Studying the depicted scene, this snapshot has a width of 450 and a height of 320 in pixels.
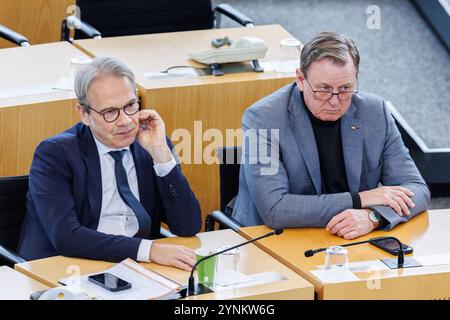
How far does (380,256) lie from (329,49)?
827mm

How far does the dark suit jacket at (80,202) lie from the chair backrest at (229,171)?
1.20ft

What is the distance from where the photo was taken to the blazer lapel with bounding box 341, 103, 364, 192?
4406 millimetres

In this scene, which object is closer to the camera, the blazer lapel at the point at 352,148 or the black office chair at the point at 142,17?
the blazer lapel at the point at 352,148

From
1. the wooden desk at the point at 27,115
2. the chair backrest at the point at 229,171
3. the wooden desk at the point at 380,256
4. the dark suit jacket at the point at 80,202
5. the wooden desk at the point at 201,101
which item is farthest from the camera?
the wooden desk at the point at 201,101

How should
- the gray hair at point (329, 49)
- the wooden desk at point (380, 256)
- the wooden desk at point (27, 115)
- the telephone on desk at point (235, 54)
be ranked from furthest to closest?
1. the telephone on desk at point (235, 54)
2. the wooden desk at point (27, 115)
3. the gray hair at point (329, 49)
4. the wooden desk at point (380, 256)

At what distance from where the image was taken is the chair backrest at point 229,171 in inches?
177

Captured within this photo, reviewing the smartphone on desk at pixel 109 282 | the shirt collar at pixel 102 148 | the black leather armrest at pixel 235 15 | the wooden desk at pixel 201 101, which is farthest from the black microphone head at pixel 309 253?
the black leather armrest at pixel 235 15

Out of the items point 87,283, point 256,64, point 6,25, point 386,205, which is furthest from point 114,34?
point 87,283

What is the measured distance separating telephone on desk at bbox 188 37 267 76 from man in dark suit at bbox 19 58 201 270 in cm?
115

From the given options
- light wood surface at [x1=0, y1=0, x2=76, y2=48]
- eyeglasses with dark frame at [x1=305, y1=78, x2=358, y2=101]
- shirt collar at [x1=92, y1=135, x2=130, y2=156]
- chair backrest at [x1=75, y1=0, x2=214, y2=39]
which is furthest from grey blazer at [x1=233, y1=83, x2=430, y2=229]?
light wood surface at [x1=0, y1=0, x2=76, y2=48]

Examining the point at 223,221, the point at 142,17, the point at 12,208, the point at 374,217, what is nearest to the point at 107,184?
the point at 12,208

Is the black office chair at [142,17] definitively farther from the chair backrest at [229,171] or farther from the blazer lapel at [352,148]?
the blazer lapel at [352,148]

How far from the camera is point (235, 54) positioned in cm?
530
